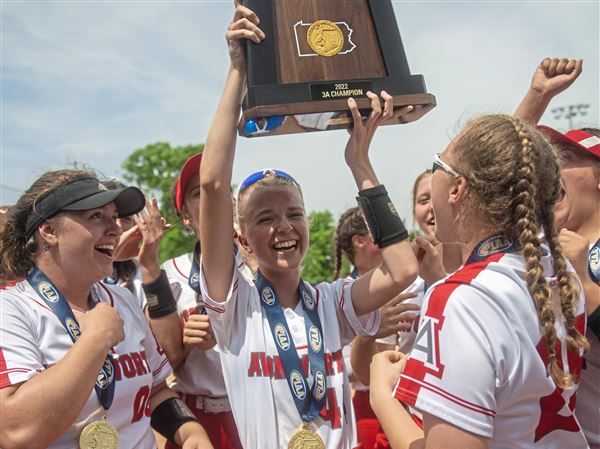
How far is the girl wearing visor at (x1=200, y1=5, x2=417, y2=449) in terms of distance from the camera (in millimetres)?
2684

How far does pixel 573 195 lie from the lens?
2941 mm

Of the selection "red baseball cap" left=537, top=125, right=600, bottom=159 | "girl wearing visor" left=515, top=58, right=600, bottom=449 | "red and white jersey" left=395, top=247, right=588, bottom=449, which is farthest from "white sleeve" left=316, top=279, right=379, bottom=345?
"red baseball cap" left=537, top=125, right=600, bottom=159

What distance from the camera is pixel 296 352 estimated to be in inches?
109

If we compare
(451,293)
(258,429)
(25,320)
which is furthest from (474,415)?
(25,320)

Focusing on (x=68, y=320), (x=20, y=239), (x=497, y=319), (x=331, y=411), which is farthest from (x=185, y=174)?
(x=497, y=319)

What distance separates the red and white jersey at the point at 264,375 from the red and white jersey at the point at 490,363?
3.06ft

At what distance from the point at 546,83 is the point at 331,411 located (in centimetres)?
212

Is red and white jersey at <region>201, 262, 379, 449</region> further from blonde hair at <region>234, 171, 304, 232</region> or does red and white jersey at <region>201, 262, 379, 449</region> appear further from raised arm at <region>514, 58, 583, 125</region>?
raised arm at <region>514, 58, 583, 125</region>

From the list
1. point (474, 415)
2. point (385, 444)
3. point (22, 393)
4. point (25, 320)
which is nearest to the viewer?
point (474, 415)

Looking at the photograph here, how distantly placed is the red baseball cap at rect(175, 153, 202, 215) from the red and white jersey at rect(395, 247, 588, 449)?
2.60 m

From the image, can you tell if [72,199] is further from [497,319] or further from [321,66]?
[497,319]

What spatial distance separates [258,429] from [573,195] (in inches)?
75.1

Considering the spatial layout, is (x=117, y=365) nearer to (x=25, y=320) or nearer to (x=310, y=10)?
(x=25, y=320)

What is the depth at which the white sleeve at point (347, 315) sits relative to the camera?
3090 millimetres
